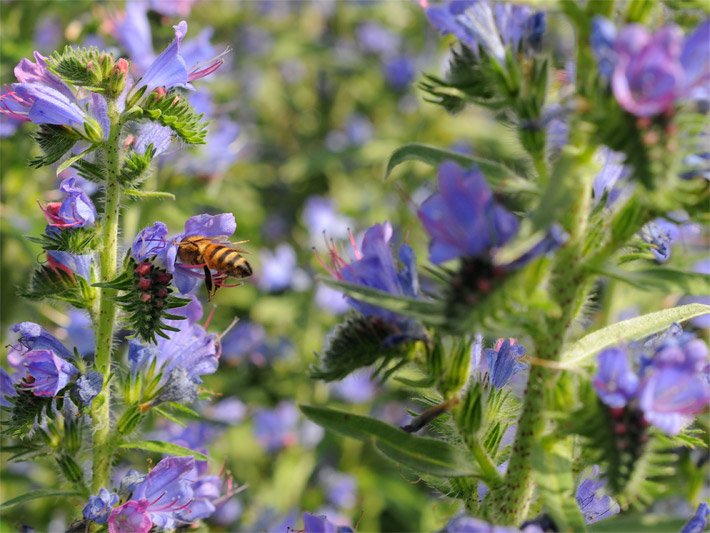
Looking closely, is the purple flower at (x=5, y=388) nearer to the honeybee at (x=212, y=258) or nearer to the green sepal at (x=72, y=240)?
the green sepal at (x=72, y=240)

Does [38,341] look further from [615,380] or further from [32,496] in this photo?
[615,380]

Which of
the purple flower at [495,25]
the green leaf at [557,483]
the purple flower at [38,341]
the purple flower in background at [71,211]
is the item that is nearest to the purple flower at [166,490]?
the purple flower at [38,341]

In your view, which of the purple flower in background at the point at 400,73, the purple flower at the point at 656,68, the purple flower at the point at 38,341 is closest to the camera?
the purple flower at the point at 656,68

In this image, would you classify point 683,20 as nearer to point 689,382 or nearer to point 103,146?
point 689,382

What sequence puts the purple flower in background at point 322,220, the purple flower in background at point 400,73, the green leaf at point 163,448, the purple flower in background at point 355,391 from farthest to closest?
the purple flower in background at point 400,73 < the purple flower in background at point 322,220 < the purple flower in background at point 355,391 < the green leaf at point 163,448

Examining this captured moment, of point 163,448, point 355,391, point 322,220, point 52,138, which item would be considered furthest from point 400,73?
point 163,448

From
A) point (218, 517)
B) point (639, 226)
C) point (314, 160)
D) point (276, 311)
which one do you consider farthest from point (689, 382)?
point (314, 160)
